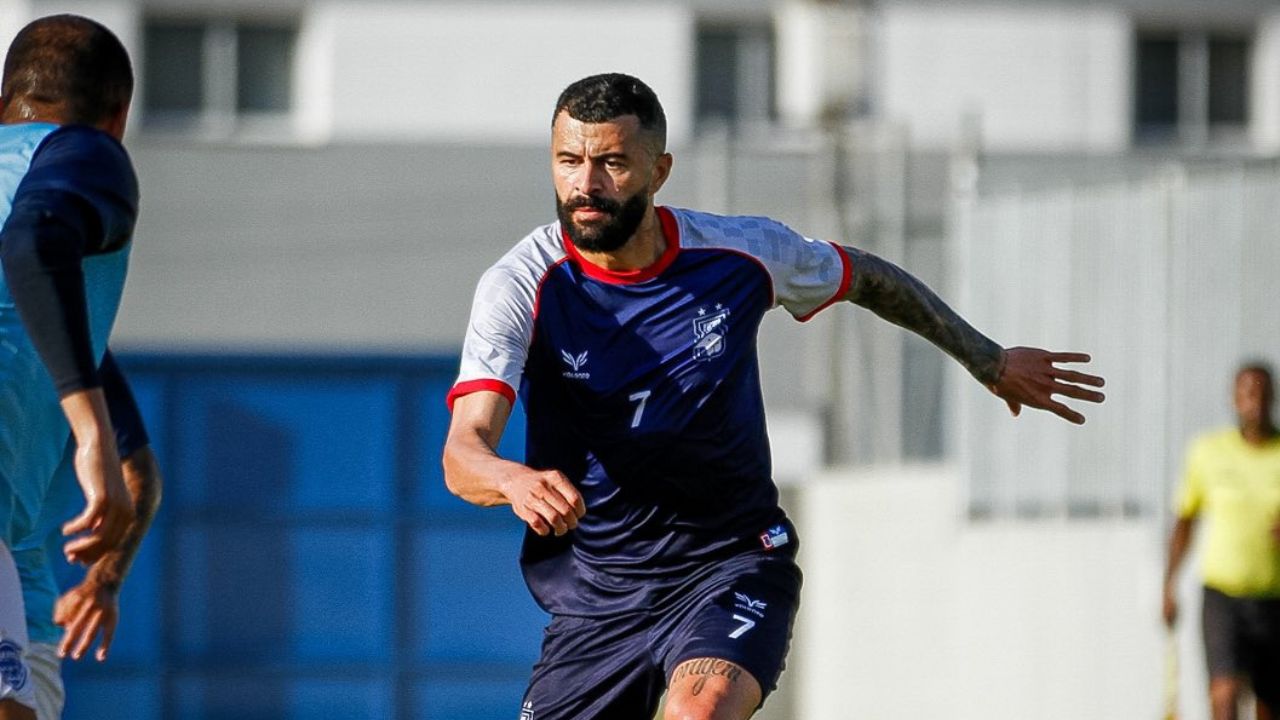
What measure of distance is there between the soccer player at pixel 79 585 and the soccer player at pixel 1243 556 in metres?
7.08

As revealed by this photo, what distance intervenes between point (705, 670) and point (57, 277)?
206cm

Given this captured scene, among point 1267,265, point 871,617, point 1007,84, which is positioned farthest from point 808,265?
point 1007,84

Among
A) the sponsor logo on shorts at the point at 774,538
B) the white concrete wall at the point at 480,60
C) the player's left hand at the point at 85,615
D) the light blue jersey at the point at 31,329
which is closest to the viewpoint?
the light blue jersey at the point at 31,329

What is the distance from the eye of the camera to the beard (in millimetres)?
5594

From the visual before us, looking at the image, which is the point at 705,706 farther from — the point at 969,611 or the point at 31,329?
the point at 969,611

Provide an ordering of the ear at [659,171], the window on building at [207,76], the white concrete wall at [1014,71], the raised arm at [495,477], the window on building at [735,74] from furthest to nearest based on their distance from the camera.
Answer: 1. the window on building at [735,74]
2. the white concrete wall at [1014,71]
3. the window on building at [207,76]
4. the ear at [659,171]
5. the raised arm at [495,477]

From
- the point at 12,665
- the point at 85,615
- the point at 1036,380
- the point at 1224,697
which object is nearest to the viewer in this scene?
the point at 12,665

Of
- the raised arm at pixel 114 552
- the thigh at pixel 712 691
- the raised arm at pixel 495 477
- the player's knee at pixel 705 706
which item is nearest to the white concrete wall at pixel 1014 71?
the thigh at pixel 712 691

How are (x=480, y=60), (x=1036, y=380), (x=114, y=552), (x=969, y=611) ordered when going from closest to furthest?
(x=114, y=552) < (x=1036, y=380) < (x=969, y=611) < (x=480, y=60)

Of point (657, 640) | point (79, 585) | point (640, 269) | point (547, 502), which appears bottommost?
point (657, 640)

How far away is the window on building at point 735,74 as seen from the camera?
20.8m

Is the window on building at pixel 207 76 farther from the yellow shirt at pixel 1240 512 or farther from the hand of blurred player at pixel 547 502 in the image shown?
the hand of blurred player at pixel 547 502

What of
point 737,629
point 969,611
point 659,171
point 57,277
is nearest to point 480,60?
point 969,611

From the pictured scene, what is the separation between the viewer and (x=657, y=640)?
5723mm
